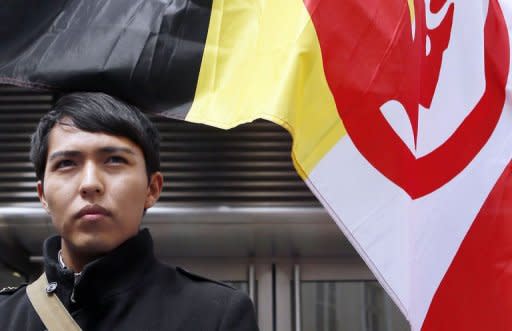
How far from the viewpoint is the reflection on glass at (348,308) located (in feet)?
13.4

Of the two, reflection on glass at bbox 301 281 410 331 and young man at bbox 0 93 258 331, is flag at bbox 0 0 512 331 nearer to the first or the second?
young man at bbox 0 93 258 331

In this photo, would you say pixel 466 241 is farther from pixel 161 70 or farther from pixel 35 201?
pixel 35 201

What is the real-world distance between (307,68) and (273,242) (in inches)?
61.3

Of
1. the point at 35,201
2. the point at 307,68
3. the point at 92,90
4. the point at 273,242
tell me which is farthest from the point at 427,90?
the point at 35,201

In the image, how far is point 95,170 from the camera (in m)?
2.04

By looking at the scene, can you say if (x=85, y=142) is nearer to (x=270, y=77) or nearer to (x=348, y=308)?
(x=270, y=77)

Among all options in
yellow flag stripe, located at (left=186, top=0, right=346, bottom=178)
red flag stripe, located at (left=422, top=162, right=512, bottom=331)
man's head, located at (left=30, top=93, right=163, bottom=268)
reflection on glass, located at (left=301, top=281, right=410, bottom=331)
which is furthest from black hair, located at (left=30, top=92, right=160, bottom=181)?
reflection on glass, located at (left=301, top=281, right=410, bottom=331)

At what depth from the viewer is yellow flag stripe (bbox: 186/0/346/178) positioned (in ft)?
8.36

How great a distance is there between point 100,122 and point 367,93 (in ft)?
3.00

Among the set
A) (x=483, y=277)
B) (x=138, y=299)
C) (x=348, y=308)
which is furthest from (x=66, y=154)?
(x=348, y=308)

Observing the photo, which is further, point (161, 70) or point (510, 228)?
A: point (161, 70)

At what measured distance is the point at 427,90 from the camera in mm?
2598

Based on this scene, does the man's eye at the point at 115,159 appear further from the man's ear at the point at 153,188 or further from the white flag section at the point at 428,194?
the white flag section at the point at 428,194

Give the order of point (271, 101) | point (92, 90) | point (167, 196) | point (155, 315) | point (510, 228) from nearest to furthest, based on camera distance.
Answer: point (155, 315)
point (510, 228)
point (271, 101)
point (92, 90)
point (167, 196)
